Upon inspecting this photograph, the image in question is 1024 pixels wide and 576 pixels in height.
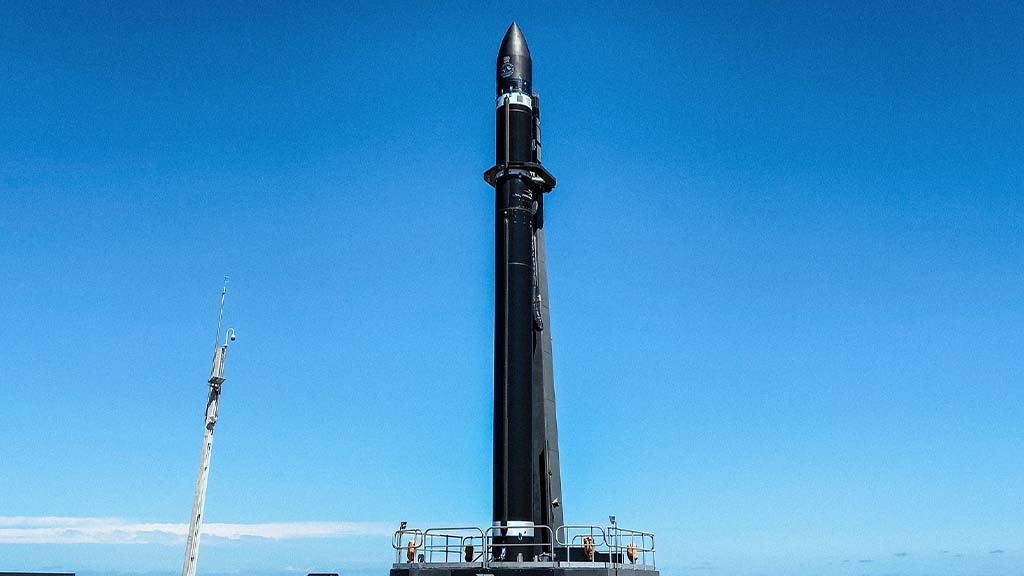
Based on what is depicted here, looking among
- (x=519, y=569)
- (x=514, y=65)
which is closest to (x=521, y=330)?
(x=519, y=569)

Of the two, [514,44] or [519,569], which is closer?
[519,569]

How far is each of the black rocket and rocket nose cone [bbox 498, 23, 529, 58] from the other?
0.04 meters

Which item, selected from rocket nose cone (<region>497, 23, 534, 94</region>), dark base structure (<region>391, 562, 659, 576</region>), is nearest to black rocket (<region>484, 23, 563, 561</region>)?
rocket nose cone (<region>497, 23, 534, 94</region>)

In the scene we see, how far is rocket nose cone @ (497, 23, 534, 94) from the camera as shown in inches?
1282

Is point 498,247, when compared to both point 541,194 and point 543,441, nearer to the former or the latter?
point 541,194

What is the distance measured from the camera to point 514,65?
32812mm

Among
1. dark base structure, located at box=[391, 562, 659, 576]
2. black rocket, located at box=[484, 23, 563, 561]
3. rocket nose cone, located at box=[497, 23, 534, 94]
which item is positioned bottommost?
dark base structure, located at box=[391, 562, 659, 576]

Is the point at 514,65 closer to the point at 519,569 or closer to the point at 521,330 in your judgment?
the point at 521,330

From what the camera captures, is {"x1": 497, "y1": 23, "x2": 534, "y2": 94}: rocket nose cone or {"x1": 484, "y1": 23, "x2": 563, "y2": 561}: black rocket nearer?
{"x1": 484, "y1": 23, "x2": 563, "y2": 561}: black rocket

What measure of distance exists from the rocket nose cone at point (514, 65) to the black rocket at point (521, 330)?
0.04 meters

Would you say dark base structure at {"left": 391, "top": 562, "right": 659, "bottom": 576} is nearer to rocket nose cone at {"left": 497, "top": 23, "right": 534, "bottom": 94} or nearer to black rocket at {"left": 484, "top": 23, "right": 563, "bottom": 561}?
black rocket at {"left": 484, "top": 23, "right": 563, "bottom": 561}

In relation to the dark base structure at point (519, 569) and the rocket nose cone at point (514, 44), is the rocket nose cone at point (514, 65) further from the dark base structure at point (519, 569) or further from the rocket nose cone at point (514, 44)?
the dark base structure at point (519, 569)

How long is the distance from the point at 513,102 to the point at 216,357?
13.6 metres

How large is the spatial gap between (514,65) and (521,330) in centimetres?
1010
